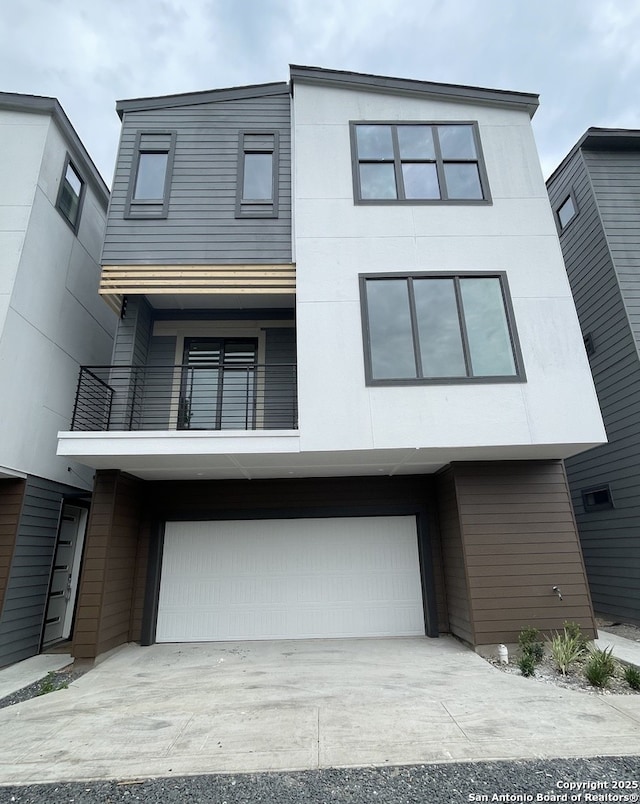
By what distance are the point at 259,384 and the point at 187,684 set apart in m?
4.10

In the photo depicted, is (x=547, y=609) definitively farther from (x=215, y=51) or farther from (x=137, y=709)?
(x=215, y=51)

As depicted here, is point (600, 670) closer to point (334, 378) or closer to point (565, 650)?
point (565, 650)

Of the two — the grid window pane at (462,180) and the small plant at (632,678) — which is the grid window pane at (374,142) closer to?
the grid window pane at (462,180)

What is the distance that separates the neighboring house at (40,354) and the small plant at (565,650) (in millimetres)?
6864

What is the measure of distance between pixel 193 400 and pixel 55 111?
16.9 feet

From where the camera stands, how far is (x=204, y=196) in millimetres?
6898

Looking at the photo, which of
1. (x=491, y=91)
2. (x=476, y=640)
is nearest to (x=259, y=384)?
(x=476, y=640)

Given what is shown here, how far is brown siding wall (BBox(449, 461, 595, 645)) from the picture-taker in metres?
5.63

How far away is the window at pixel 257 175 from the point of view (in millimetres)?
6855

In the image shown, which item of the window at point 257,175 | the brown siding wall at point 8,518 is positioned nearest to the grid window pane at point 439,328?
the window at point 257,175

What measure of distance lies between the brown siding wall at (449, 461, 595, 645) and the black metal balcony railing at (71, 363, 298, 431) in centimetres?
302

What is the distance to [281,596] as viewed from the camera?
686 cm

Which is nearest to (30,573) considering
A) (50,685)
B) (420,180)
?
(50,685)

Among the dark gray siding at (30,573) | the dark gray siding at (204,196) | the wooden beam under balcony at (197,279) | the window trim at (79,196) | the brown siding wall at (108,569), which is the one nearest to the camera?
the brown siding wall at (108,569)
